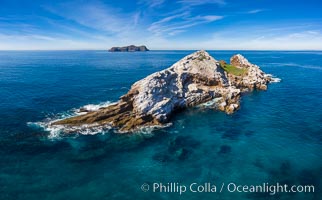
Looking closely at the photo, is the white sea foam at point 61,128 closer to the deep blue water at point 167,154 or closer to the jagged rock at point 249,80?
the deep blue water at point 167,154

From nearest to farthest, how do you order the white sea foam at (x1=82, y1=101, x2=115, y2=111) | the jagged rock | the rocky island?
the rocky island
the white sea foam at (x1=82, y1=101, x2=115, y2=111)
the jagged rock

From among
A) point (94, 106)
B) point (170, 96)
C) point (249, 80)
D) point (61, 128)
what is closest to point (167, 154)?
point (170, 96)

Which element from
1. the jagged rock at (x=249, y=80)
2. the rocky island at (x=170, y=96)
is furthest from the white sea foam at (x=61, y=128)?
the jagged rock at (x=249, y=80)

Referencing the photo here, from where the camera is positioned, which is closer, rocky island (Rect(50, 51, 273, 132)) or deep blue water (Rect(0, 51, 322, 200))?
deep blue water (Rect(0, 51, 322, 200))

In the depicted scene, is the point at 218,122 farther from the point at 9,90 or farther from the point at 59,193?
the point at 9,90

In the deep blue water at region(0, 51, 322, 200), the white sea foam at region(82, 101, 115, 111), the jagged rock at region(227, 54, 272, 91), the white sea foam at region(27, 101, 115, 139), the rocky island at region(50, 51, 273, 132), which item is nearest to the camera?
the deep blue water at region(0, 51, 322, 200)

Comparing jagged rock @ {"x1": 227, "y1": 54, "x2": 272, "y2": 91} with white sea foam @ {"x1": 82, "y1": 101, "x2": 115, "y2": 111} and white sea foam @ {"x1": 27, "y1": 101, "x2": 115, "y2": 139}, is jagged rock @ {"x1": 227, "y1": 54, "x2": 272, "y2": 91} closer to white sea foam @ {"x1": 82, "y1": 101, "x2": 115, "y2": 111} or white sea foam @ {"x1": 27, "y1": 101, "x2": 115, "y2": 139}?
white sea foam @ {"x1": 82, "y1": 101, "x2": 115, "y2": 111}

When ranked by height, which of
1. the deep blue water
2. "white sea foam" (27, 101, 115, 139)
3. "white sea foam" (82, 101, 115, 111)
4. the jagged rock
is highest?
the jagged rock

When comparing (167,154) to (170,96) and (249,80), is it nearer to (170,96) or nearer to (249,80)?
(170,96)

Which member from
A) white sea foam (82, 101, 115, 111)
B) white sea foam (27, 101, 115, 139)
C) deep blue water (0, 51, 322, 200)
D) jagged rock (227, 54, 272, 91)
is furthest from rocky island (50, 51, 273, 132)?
deep blue water (0, 51, 322, 200)
